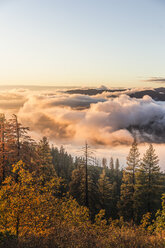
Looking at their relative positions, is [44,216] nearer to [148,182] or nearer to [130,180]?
[148,182]

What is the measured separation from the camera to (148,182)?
3161cm

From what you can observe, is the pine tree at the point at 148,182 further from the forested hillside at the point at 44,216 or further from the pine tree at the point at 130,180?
the forested hillside at the point at 44,216

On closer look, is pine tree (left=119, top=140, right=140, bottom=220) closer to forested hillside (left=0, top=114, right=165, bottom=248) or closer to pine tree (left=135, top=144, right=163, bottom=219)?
pine tree (left=135, top=144, right=163, bottom=219)

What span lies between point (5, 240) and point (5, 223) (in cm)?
214

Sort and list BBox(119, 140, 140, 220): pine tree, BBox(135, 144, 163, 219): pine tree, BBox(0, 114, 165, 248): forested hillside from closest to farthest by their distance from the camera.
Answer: BBox(0, 114, 165, 248): forested hillside → BBox(135, 144, 163, 219): pine tree → BBox(119, 140, 140, 220): pine tree

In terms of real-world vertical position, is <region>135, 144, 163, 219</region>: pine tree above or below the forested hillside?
below

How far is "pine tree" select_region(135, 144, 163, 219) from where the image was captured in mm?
31062

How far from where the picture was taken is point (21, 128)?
73.5 ft

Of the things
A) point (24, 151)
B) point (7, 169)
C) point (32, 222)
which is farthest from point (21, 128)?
point (32, 222)

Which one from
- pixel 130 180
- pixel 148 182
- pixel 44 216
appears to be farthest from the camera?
pixel 130 180

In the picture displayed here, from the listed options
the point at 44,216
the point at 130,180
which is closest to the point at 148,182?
the point at 130,180

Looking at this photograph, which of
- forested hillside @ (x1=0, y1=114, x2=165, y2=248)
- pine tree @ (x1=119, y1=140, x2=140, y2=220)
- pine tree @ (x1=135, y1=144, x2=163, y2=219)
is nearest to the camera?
forested hillside @ (x1=0, y1=114, x2=165, y2=248)

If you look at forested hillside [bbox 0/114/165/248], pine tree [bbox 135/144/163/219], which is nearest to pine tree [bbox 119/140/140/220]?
pine tree [bbox 135/144/163/219]

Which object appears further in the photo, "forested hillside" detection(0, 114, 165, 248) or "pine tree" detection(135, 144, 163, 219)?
"pine tree" detection(135, 144, 163, 219)
